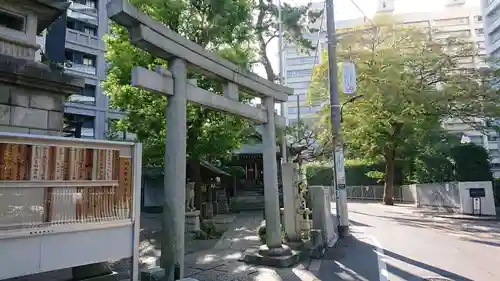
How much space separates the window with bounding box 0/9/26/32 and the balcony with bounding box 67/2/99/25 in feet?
80.2

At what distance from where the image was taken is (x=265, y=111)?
9.04 metres

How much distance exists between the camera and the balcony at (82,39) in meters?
28.0

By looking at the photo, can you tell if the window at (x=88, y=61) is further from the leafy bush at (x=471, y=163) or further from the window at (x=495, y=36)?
the window at (x=495, y=36)

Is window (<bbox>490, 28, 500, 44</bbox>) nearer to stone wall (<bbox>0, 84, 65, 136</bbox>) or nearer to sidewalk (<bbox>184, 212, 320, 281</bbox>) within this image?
sidewalk (<bbox>184, 212, 320, 281</bbox>)

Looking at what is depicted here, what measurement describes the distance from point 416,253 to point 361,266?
2.42m

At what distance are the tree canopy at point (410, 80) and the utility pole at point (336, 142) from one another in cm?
683

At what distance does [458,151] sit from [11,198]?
23.7 metres

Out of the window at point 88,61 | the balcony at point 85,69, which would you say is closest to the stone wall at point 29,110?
the balcony at point 85,69

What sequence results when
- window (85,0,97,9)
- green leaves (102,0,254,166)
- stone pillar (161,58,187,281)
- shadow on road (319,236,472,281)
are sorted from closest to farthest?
stone pillar (161,58,187,281) → shadow on road (319,236,472,281) → green leaves (102,0,254,166) → window (85,0,97,9)

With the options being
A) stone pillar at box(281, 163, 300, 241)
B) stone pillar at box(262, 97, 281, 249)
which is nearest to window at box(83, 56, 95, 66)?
stone pillar at box(262, 97, 281, 249)

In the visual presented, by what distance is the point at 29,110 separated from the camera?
6.72 meters

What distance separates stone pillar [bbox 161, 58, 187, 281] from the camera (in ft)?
19.3

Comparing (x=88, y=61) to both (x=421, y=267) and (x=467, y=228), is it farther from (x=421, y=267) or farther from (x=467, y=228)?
(x=421, y=267)

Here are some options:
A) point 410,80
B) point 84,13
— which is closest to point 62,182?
point 410,80
